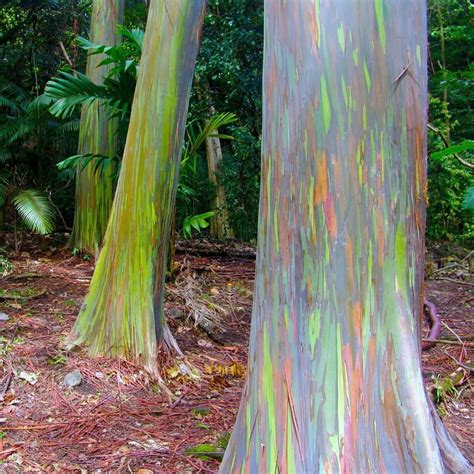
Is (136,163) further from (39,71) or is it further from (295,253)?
(39,71)

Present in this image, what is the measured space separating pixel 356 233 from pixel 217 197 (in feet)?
28.3

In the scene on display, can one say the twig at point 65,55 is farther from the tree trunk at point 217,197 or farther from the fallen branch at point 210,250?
the fallen branch at point 210,250

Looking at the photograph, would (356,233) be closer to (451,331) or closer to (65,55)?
(451,331)

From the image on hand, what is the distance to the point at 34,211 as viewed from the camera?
23.1ft

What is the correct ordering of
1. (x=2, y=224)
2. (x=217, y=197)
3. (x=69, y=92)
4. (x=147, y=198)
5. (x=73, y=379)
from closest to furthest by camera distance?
1. (x=73, y=379)
2. (x=147, y=198)
3. (x=69, y=92)
4. (x=2, y=224)
5. (x=217, y=197)

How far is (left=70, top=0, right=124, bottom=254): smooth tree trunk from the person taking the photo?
743 cm

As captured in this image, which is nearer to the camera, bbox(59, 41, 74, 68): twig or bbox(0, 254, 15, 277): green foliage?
bbox(0, 254, 15, 277): green foliage

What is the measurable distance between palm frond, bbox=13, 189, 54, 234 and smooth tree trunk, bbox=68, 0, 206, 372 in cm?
299

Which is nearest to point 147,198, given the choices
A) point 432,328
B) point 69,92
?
point 69,92

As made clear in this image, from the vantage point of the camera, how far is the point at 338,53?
1.80 meters

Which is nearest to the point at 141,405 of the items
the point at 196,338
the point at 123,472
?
the point at 123,472

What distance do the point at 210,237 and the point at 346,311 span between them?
8355 mm

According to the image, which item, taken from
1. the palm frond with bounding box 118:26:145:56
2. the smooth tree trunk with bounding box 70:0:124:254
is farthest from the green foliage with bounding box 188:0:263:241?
the palm frond with bounding box 118:26:145:56

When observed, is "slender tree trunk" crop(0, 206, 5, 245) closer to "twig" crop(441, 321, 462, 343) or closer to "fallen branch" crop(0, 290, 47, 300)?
"fallen branch" crop(0, 290, 47, 300)
